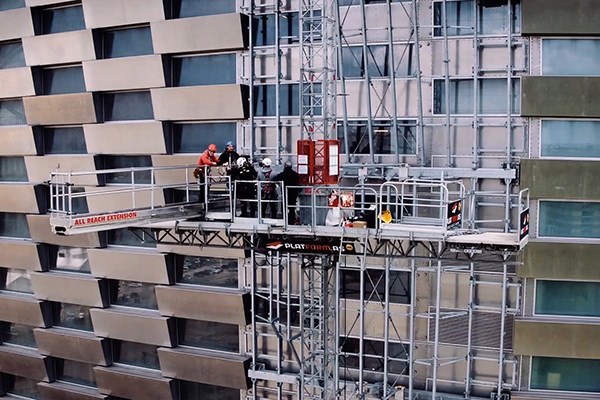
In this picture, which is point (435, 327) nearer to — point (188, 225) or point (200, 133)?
point (188, 225)

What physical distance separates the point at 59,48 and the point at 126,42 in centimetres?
244

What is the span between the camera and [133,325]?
22188mm

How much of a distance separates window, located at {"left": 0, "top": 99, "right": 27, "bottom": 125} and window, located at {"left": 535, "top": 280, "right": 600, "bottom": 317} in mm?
18209

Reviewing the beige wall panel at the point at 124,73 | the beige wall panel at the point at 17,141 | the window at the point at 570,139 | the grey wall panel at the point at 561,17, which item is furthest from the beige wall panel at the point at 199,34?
the window at the point at 570,139

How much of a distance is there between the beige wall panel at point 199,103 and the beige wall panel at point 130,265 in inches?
175

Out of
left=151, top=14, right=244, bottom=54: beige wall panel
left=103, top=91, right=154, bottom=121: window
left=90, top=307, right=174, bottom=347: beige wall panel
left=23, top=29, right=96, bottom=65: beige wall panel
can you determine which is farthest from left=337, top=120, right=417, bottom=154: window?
left=23, top=29, right=96, bottom=65: beige wall panel

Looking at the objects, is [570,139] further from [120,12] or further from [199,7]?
[120,12]

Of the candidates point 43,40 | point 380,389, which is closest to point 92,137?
point 43,40

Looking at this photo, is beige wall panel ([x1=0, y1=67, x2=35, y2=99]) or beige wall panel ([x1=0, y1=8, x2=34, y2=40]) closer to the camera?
beige wall panel ([x1=0, y1=8, x2=34, y2=40])

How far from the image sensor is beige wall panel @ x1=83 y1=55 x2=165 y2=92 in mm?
21172

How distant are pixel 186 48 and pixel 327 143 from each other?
6.51 m

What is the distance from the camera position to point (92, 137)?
2241cm

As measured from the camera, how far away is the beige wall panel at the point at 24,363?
2427 centimetres

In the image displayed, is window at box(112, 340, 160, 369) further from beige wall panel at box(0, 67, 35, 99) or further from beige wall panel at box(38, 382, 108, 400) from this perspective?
beige wall panel at box(0, 67, 35, 99)
